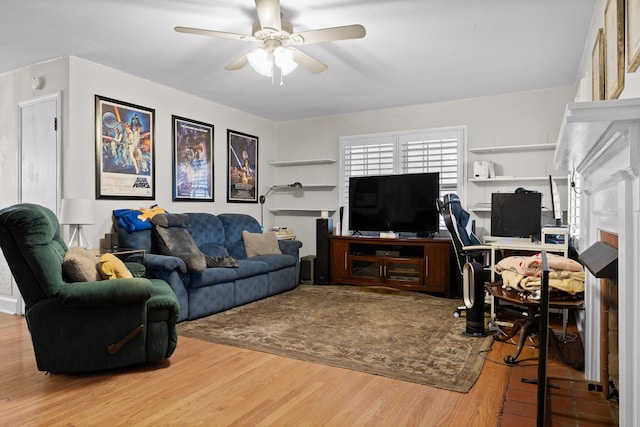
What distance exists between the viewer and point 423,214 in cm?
546

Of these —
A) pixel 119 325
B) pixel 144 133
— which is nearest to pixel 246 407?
pixel 119 325

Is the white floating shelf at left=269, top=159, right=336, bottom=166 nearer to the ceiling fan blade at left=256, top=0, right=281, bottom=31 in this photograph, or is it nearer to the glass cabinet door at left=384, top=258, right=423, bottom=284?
the glass cabinet door at left=384, top=258, right=423, bottom=284

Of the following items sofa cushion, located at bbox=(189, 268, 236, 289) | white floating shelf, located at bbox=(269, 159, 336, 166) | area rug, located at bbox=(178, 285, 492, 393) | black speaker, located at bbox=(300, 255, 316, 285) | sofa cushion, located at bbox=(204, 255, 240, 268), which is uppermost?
white floating shelf, located at bbox=(269, 159, 336, 166)

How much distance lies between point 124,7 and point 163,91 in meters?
1.92

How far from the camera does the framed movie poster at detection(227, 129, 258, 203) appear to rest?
590cm

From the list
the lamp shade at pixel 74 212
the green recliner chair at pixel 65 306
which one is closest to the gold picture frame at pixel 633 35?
the green recliner chair at pixel 65 306

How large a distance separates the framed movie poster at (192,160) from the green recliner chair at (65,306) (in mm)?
2429

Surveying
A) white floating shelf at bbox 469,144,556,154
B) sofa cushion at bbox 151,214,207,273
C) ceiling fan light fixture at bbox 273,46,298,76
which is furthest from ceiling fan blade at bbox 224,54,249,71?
white floating shelf at bbox 469,144,556,154

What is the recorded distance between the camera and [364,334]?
3.50m

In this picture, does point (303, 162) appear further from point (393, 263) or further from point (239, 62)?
point (239, 62)

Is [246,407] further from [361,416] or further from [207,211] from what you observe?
[207,211]

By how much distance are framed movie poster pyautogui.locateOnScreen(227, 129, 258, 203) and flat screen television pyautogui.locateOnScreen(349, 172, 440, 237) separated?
1512 millimetres

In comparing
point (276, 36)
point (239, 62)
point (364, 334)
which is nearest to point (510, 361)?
point (364, 334)

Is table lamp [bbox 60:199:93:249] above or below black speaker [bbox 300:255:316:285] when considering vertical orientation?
above
